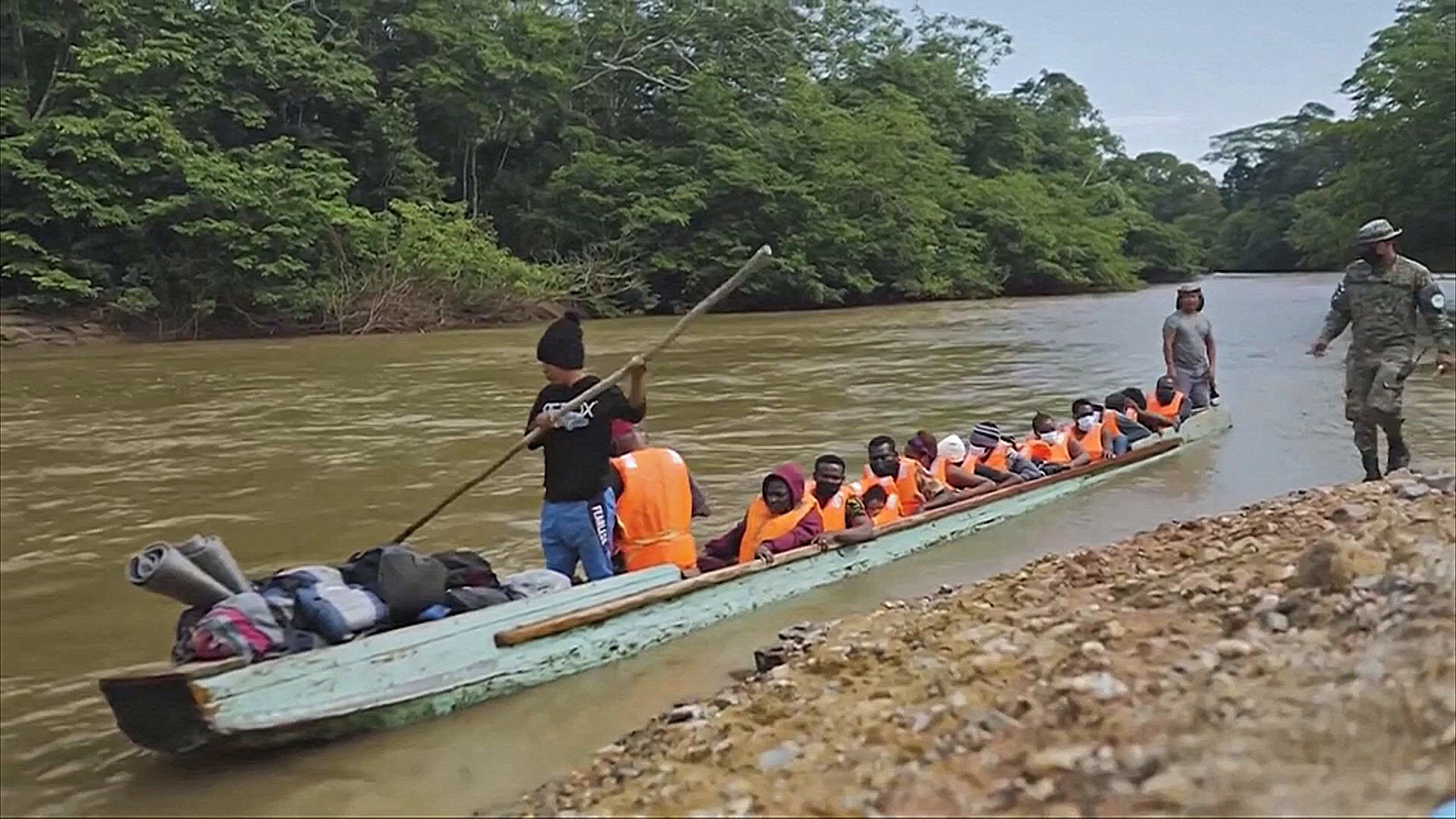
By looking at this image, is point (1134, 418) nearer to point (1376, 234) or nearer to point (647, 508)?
point (1376, 234)

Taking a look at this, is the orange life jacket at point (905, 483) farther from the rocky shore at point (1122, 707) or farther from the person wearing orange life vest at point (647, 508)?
the rocky shore at point (1122, 707)

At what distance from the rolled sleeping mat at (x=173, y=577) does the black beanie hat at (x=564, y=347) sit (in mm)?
1815

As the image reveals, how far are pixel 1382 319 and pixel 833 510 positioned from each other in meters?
3.75

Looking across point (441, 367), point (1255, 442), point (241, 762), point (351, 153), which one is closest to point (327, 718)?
point (241, 762)

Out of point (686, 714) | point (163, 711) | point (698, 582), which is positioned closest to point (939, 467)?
point (698, 582)

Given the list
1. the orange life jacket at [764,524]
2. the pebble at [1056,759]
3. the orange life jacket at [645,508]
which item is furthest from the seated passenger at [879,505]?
the pebble at [1056,759]

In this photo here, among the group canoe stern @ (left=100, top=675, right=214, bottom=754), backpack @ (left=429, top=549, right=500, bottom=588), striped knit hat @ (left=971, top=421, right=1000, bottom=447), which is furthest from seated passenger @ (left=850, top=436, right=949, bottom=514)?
canoe stern @ (left=100, top=675, right=214, bottom=754)

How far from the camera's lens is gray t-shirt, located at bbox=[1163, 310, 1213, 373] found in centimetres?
1166

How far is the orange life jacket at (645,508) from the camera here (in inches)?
251

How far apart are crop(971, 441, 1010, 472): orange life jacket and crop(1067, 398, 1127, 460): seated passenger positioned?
1.01 m

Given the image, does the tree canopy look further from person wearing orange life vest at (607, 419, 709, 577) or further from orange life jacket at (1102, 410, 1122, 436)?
person wearing orange life vest at (607, 419, 709, 577)

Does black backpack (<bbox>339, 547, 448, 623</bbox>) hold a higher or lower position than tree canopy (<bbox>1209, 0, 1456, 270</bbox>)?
lower

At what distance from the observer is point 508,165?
3759cm

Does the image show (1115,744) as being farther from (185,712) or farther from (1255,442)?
(1255,442)
